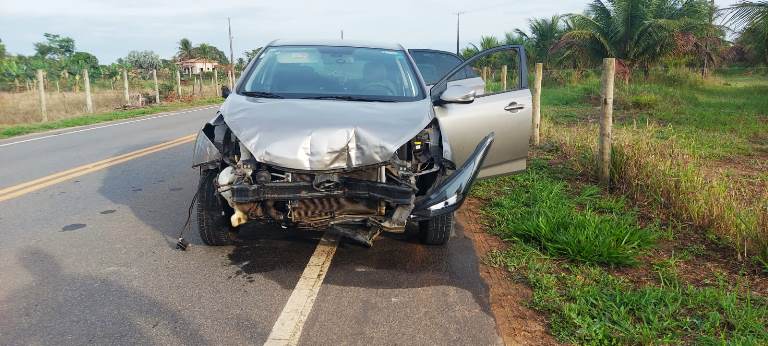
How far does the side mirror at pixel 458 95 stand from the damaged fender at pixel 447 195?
1019mm

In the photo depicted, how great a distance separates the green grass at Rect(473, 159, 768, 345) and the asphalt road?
1.40 feet

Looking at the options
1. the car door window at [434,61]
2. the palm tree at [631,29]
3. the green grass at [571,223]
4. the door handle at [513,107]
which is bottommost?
the green grass at [571,223]

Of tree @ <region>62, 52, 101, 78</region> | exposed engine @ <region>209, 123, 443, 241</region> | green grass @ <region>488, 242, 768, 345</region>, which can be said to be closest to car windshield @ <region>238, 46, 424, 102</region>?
exposed engine @ <region>209, 123, 443, 241</region>

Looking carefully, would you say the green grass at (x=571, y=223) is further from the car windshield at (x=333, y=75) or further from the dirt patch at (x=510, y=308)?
the car windshield at (x=333, y=75)

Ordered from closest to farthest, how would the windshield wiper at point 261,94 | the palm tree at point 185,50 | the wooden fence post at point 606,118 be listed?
1. the windshield wiper at point 261,94
2. the wooden fence post at point 606,118
3. the palm tree at point 185,50

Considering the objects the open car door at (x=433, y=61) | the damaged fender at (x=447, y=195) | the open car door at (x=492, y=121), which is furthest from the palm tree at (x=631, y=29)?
the damaged fender at (x=447, y=195)

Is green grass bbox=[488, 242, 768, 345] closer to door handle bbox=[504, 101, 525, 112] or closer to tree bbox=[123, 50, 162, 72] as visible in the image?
door handle bbox=[504, 101, 525, 112]

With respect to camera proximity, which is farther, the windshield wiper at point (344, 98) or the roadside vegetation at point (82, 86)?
the roadside vegetation at point (82, 86)

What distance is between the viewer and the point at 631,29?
2341 cm

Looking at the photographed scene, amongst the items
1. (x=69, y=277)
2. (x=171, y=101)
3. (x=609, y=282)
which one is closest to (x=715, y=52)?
(x=171, y=101)

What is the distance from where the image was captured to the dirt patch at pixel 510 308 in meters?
3.10

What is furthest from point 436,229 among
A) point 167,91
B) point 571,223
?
point 167,91

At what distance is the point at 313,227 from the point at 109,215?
8.96ft

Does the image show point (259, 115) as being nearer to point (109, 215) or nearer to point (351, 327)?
point (351, 327)
